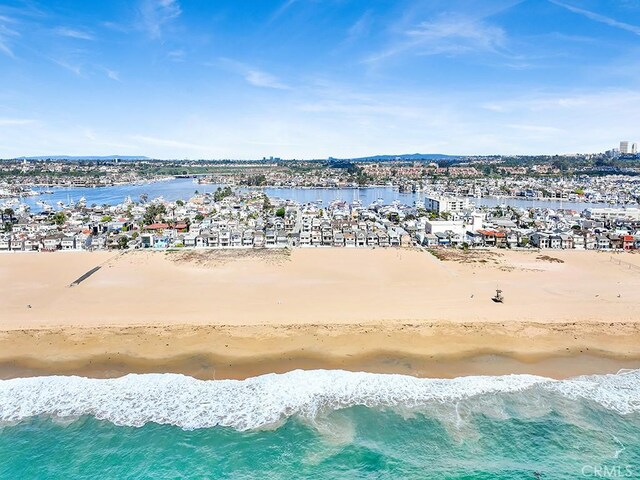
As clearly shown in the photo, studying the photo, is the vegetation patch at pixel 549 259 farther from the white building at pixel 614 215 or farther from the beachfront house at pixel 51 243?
the beachfront house at pixel 51 243

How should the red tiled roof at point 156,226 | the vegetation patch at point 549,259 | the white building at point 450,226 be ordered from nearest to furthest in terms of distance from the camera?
the vegetation patch at point 549,259
the white building at point 450,226
the red tiled roof at point 156,226

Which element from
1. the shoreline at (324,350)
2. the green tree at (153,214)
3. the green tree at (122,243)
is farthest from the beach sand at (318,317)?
the green tree at (153,214)

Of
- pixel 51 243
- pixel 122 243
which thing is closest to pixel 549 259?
pixel 122 243

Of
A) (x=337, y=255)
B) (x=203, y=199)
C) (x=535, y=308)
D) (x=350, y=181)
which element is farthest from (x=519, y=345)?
(x=350, y=181)

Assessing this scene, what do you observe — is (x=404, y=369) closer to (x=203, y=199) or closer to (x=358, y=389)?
(x=358, y=389)

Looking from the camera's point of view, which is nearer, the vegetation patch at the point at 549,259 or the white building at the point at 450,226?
the vegetation patch at the point at 549,259

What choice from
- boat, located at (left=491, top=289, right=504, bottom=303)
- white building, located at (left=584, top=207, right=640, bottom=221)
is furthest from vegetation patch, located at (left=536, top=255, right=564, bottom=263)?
white building, located at (left=584, top=207, right=640, bottom=221)
